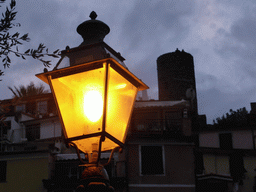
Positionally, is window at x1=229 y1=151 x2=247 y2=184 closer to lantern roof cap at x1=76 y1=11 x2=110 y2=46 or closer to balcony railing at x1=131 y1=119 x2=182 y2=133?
balcony railing at x1=131 y1=119 x2=182 y2=133

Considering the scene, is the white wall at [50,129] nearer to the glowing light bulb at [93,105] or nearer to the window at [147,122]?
the window at [147,122]

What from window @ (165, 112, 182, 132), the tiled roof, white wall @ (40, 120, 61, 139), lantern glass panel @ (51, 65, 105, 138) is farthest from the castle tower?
lantern glass panel @ (51, 65, 105, 138)

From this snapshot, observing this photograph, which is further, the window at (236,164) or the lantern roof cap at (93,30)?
the window at (236,164)

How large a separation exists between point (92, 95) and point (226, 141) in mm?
28459

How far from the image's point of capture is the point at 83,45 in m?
3.13

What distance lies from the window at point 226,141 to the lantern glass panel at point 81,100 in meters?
28.1

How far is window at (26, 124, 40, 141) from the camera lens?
1164 inches

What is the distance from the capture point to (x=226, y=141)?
96.0ft

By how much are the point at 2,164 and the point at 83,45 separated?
20.0 m

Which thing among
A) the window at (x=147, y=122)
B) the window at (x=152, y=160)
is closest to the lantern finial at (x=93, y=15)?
the window at (x=152, y=160)

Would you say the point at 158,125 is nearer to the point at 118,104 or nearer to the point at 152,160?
the point at 152,160

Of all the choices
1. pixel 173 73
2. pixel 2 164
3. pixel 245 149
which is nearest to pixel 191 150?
pixel 245 149

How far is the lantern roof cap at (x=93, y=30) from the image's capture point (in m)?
3.36

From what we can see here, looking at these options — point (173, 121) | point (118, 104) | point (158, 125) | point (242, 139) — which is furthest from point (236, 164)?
Answer: point (118, 104)
